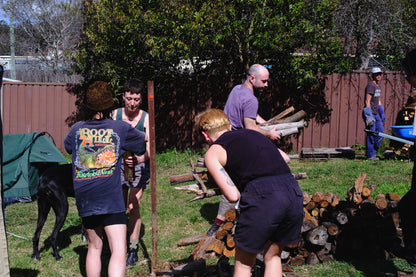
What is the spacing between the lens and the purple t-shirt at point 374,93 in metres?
9.36

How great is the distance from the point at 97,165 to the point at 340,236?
265 centimetres

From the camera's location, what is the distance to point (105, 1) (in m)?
10.3

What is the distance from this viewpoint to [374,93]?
9414mm

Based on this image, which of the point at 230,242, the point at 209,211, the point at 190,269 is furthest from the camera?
the point at 209,211

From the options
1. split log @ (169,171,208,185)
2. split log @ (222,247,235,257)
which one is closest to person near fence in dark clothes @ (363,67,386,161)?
split log @ (169,171,208,185)

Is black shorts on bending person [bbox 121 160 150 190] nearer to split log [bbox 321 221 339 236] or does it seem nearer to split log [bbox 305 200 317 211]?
split log [bbox 305 200 317 211]

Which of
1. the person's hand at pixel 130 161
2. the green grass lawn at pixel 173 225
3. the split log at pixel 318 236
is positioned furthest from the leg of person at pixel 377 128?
the person's hand at pixel 130 161

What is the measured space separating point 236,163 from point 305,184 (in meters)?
4.91

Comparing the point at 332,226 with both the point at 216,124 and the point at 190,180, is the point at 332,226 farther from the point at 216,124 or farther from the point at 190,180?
the point at 190,180

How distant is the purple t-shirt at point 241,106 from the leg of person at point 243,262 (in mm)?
2189

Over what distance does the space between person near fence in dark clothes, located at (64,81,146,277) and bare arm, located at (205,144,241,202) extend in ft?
2.98

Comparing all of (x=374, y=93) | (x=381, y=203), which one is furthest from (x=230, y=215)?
(x=374, y=93)

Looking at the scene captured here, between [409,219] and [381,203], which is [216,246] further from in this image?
[409,219]

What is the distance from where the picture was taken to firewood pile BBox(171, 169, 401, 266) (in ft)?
14.2
